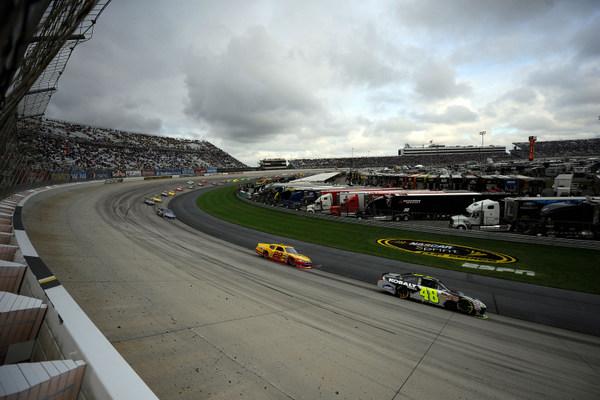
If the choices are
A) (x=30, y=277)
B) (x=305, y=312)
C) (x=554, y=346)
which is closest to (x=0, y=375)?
(x=30, y=277)

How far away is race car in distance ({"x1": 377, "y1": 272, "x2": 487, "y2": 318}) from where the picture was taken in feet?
41.4

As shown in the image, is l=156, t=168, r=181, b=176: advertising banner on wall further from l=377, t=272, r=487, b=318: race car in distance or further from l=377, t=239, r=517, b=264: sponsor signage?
l=377, t=272, r=487, b=318: race car in distance

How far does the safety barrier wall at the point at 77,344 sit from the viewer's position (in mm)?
4004

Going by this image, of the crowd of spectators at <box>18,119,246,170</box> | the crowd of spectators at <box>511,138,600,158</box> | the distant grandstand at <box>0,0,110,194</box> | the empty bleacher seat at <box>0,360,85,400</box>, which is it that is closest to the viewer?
the distant grandstand at <box>0,0,110,194</box>

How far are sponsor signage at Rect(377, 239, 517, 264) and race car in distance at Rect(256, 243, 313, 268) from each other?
8.13 metres

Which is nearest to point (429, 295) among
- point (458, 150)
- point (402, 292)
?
point (402, 292)

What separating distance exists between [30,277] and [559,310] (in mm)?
18038

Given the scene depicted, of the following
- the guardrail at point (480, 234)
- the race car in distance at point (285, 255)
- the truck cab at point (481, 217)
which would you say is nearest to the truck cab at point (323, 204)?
the guardrail at point (480, 234)

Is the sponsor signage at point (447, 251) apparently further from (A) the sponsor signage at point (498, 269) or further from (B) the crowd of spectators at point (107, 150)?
(B) the crowd of spectators at point (107, 150)

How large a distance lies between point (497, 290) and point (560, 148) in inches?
6497

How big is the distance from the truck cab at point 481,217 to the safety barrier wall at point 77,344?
3044 cm

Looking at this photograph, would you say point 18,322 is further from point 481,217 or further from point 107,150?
point 107,150

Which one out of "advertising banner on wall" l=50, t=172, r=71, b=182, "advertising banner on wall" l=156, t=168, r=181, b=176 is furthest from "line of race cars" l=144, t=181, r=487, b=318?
"advertising banner on wall" l=156, t=168, r=181, b=176

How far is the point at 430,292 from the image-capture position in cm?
1347
